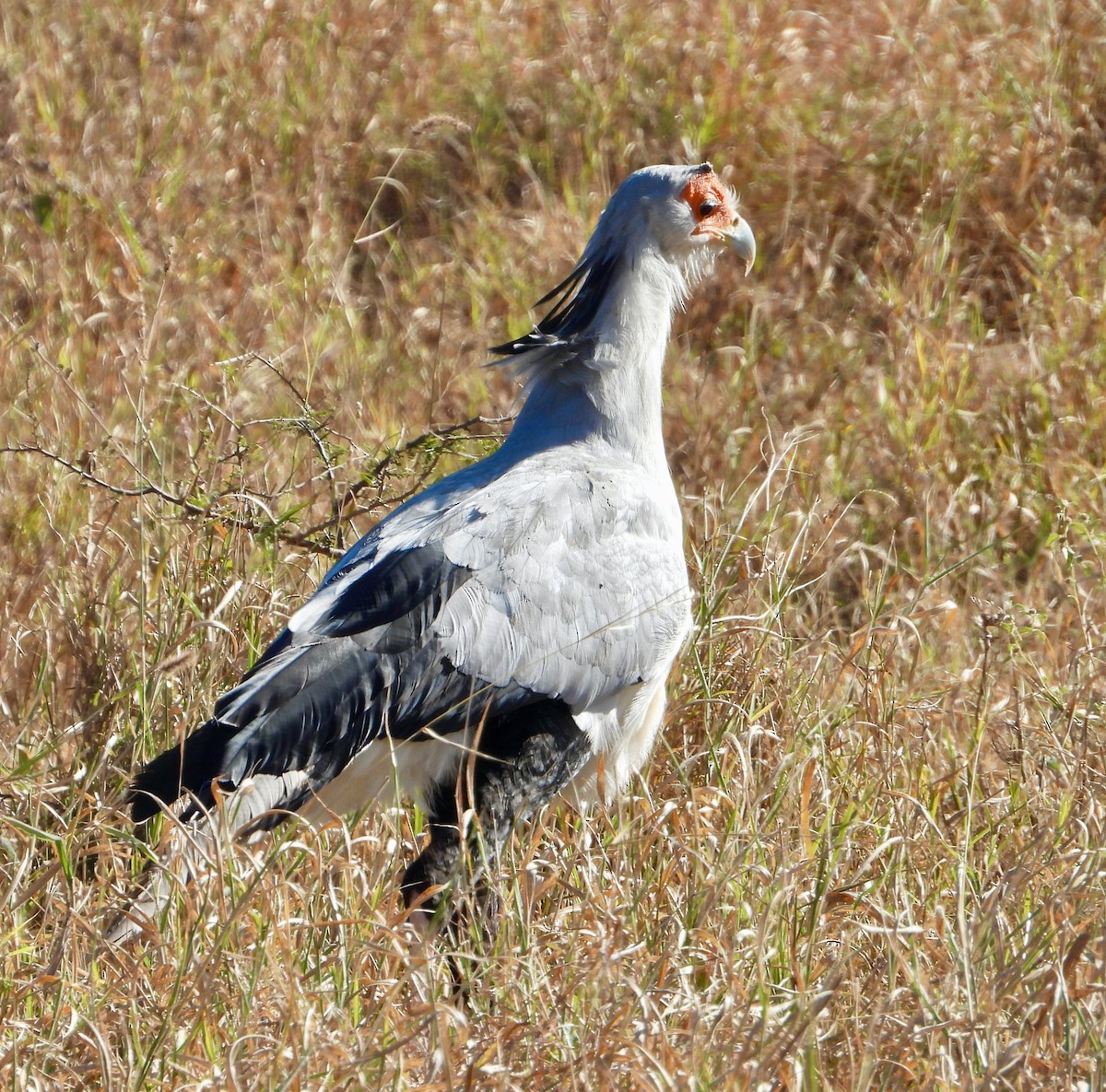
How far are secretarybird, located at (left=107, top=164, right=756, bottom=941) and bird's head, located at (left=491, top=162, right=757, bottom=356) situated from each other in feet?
0.14

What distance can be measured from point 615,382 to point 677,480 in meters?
1.47

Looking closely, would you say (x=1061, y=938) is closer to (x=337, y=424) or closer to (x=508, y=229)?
(x=337, y=424)

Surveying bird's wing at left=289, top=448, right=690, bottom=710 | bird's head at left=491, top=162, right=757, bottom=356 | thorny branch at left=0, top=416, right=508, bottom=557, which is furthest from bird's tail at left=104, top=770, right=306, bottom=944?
bird's head at left=491, top=162, right=757, bottom=356

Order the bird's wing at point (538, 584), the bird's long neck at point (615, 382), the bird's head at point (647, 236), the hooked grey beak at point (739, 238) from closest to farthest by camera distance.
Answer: the bird's wing at point (538, 584)
the bird's long neck at point (615, 382)
the bird's head at point (647, 236)
the hooked grey beak at point (739, 238)

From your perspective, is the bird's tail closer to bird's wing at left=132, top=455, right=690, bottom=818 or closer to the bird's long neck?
bird's wing at left=132, top=455, right=690, bottom=818

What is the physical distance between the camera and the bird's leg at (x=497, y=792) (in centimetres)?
334

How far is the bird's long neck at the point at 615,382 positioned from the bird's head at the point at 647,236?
2 centimetres

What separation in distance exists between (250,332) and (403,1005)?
315 centimetres

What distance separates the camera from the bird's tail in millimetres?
2779

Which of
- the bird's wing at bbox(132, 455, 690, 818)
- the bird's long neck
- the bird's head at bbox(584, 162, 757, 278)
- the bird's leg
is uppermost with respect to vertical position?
the bird's head at bbox(584, 162, 757, 278)

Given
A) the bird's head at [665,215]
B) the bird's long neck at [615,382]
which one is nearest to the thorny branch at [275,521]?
the bird's long neck at [615,382]

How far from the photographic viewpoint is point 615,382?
384 centimetres

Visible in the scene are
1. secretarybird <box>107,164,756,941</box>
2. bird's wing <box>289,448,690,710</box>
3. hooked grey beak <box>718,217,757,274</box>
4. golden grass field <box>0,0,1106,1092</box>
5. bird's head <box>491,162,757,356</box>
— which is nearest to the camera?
golden grass field <box>0,0,1106,1092</box>

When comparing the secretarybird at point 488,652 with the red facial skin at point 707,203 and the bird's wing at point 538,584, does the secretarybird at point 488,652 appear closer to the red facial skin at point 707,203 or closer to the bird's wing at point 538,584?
the bird's wing at point 538,584
